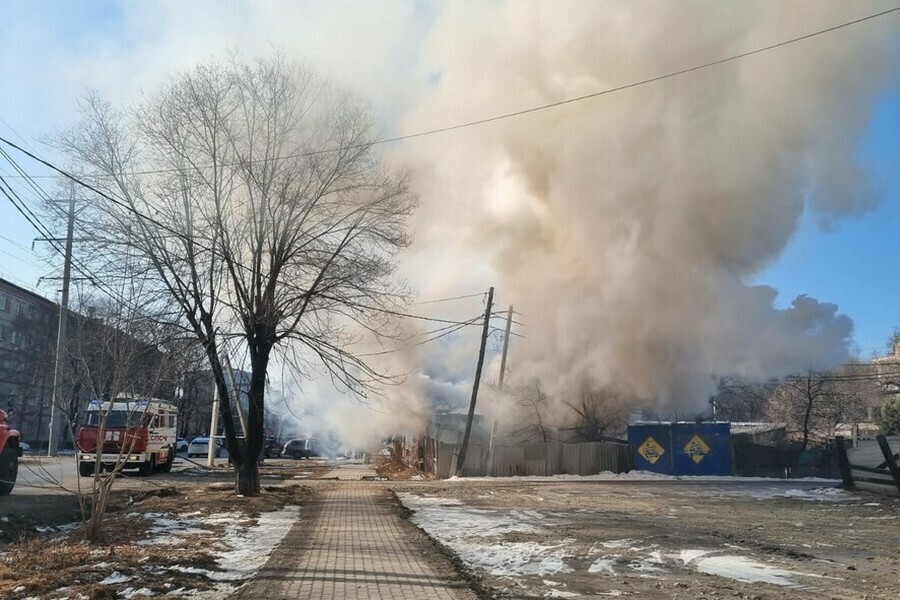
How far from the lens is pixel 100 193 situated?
14.2 meters

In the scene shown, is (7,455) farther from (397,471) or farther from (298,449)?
(298,449)

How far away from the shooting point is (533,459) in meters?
28.4

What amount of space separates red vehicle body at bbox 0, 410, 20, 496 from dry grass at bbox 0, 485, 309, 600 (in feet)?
11.6

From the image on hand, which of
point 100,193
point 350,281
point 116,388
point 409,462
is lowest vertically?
point 409,462

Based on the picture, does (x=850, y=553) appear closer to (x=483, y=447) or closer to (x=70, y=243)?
(x=70, y=243)

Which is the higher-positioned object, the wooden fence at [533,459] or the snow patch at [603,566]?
the snow patch at [603,566]

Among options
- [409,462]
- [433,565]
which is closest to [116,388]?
[433,565]

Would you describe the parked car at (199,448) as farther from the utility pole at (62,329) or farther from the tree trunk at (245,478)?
the tree trunk at (245,478)

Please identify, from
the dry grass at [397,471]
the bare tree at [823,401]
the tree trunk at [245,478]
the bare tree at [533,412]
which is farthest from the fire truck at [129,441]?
the bare tree at [823,401]

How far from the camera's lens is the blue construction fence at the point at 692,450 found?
28.9 meters

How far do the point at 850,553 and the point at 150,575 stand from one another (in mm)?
8585

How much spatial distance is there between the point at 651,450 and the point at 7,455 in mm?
23261

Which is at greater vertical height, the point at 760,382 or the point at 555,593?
the point at 760,382

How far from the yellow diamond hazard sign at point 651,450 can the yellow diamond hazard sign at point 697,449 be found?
104 cm
